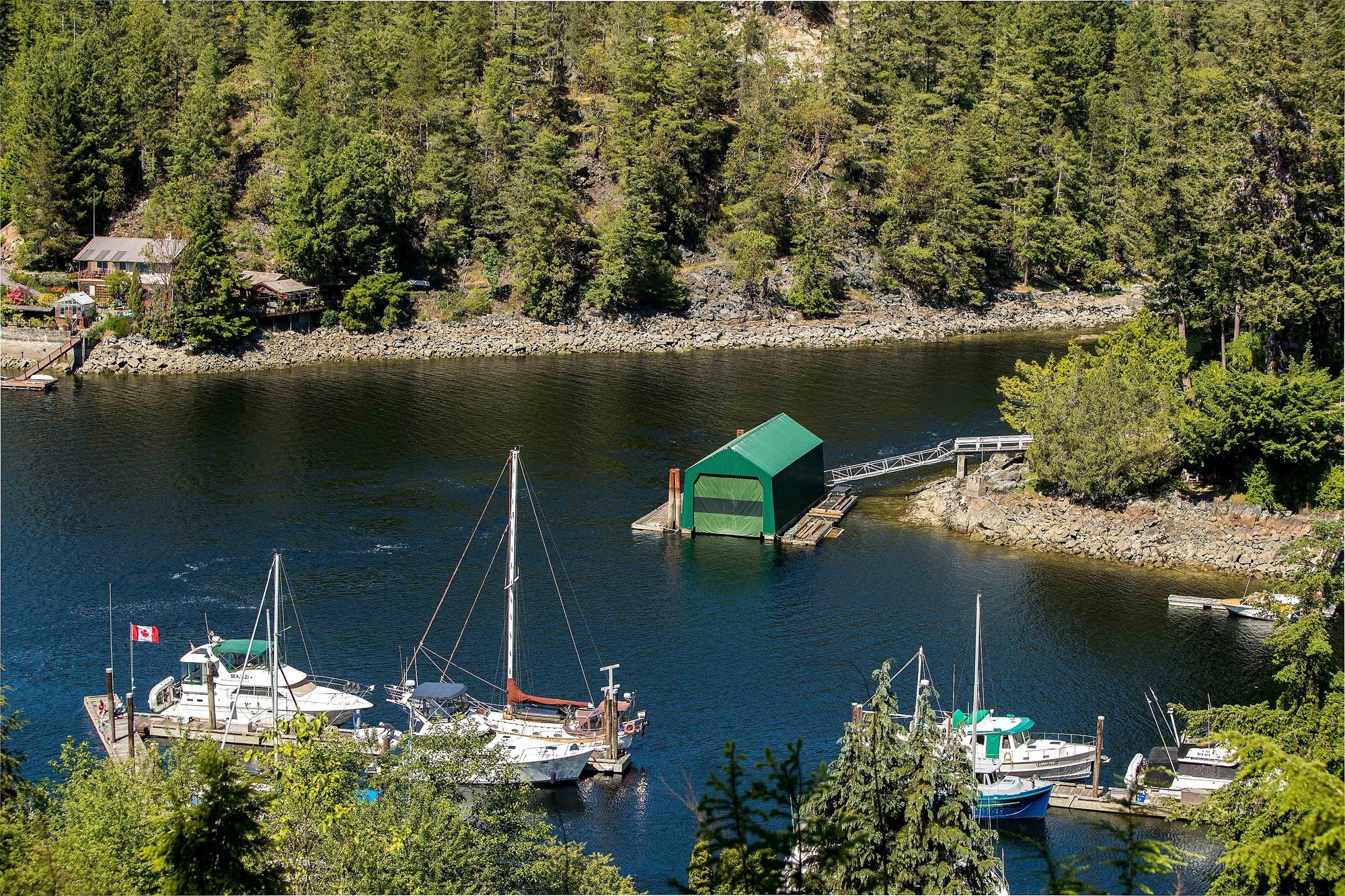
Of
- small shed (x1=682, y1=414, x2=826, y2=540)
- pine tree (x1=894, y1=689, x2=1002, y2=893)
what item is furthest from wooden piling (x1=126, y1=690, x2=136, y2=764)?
small shed (x1=682, y1=414, x2=826, y2=540)

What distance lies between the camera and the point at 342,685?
49344 mm

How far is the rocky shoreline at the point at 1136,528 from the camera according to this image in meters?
62.3

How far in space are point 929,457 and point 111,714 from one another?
46.8 meters

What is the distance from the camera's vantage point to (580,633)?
54.3 m

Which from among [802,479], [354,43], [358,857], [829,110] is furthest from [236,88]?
[358,857]

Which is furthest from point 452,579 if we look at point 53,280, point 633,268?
point 53,280

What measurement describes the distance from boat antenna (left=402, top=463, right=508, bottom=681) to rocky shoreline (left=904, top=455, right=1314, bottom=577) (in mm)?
21655

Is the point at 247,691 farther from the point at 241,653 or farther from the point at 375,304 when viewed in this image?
the point at 375,304

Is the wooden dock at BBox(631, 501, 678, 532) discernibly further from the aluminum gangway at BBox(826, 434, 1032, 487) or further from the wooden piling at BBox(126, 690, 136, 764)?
the wooden piling at BBox(126, 690, 136, 764)

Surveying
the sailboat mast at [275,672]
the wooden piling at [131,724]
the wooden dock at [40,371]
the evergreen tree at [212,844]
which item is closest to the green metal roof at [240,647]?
the sailboat mast at [275,672]

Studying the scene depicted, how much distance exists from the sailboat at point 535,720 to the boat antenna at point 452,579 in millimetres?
1887

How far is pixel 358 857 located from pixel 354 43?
10904cm

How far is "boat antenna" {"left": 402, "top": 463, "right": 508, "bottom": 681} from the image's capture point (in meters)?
51.4

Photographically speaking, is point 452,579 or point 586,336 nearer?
point 452,579
